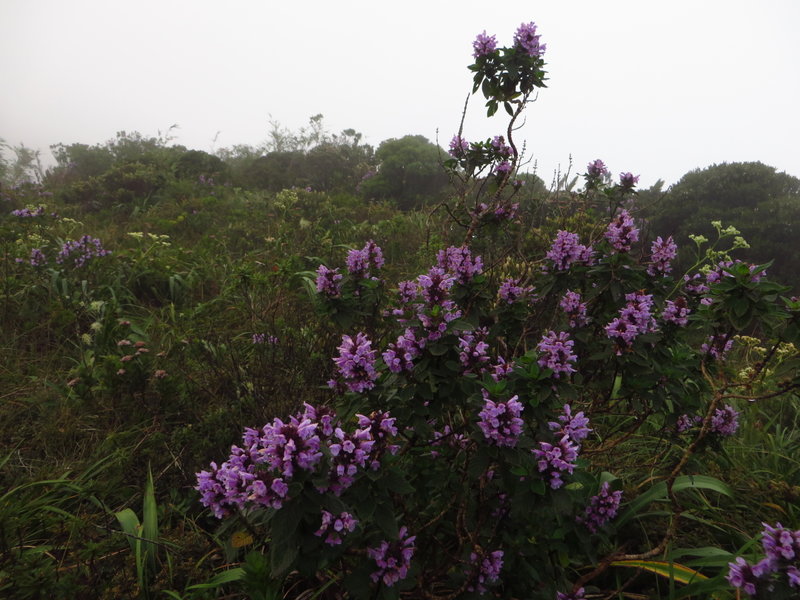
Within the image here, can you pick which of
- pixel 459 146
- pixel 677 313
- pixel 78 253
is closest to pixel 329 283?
pixel 459 146

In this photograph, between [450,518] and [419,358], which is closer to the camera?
[419,358]

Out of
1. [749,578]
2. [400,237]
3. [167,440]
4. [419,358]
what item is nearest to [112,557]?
[167,440]

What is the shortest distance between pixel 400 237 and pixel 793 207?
553cm

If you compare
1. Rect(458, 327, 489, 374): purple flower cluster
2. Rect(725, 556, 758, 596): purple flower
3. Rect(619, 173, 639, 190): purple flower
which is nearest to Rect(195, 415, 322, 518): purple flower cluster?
Rect(458, 327, 489, 374): purple flower cluster

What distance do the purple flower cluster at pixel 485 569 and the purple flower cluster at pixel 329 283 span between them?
1511 millimetres

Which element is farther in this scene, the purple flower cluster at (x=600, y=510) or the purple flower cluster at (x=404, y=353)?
the purple flower cluster at (x=600, y=510)

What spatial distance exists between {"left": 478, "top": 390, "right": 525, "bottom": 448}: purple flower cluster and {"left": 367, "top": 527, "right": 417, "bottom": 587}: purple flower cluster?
426 millimetres

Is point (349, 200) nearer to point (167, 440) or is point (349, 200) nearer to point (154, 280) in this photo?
point (154, 280)

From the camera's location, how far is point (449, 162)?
10.7ft

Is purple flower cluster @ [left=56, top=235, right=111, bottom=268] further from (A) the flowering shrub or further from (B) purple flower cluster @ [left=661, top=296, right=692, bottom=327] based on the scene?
(B) purple flower cluster @ [left=661, top=296, right=692, bottom=327]

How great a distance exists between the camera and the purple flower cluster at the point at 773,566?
1.18 metres

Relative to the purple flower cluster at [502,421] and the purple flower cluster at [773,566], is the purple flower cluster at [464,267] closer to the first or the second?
the purple flower cluster at [502,421]

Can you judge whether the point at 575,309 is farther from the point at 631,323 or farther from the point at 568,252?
the point at 631,323

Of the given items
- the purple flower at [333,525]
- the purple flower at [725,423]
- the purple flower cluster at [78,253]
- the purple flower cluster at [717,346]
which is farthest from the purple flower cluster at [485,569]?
the purple flower cluster at [78,253]
